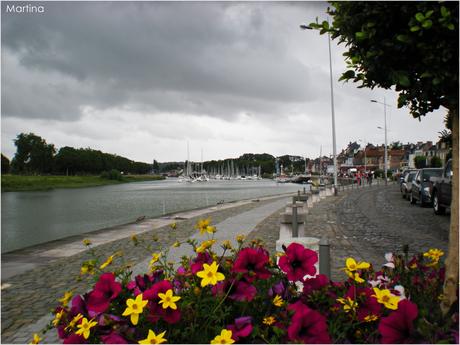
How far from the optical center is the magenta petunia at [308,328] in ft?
6.91

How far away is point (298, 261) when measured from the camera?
2.70 meters

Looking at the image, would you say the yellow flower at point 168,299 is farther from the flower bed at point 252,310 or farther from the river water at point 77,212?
the river water at point 77,212

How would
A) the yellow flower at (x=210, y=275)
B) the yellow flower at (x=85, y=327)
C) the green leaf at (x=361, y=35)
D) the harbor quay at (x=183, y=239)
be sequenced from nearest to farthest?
the yellow flower at (x=85, y=327)
the yellow flower at (x=210, y=275)
the green leaf at (x=361, y=35)
the harbor quay at (x=183, y=239)

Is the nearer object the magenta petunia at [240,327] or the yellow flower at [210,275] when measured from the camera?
the magenta petunia at [240,327]

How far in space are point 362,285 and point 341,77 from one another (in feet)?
5.84

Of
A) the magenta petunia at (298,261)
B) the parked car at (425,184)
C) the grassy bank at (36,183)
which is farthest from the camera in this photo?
the grassy bank at (36,183)

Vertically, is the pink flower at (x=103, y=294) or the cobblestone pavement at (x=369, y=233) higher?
the pink flower at (x=103, y=294)

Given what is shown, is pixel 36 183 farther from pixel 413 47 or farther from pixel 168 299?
pixel 413 47

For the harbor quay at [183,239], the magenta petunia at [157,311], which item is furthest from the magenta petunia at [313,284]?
the harbor quay at [183,239]

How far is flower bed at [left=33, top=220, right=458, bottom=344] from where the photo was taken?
7.10ft

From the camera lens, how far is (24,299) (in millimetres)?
5617

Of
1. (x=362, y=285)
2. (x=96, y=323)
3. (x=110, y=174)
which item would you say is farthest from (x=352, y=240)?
(x=110, y=174)

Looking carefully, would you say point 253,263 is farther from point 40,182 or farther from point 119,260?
point 40,182

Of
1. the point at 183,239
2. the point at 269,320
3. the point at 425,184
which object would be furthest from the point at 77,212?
the point at 269,320
